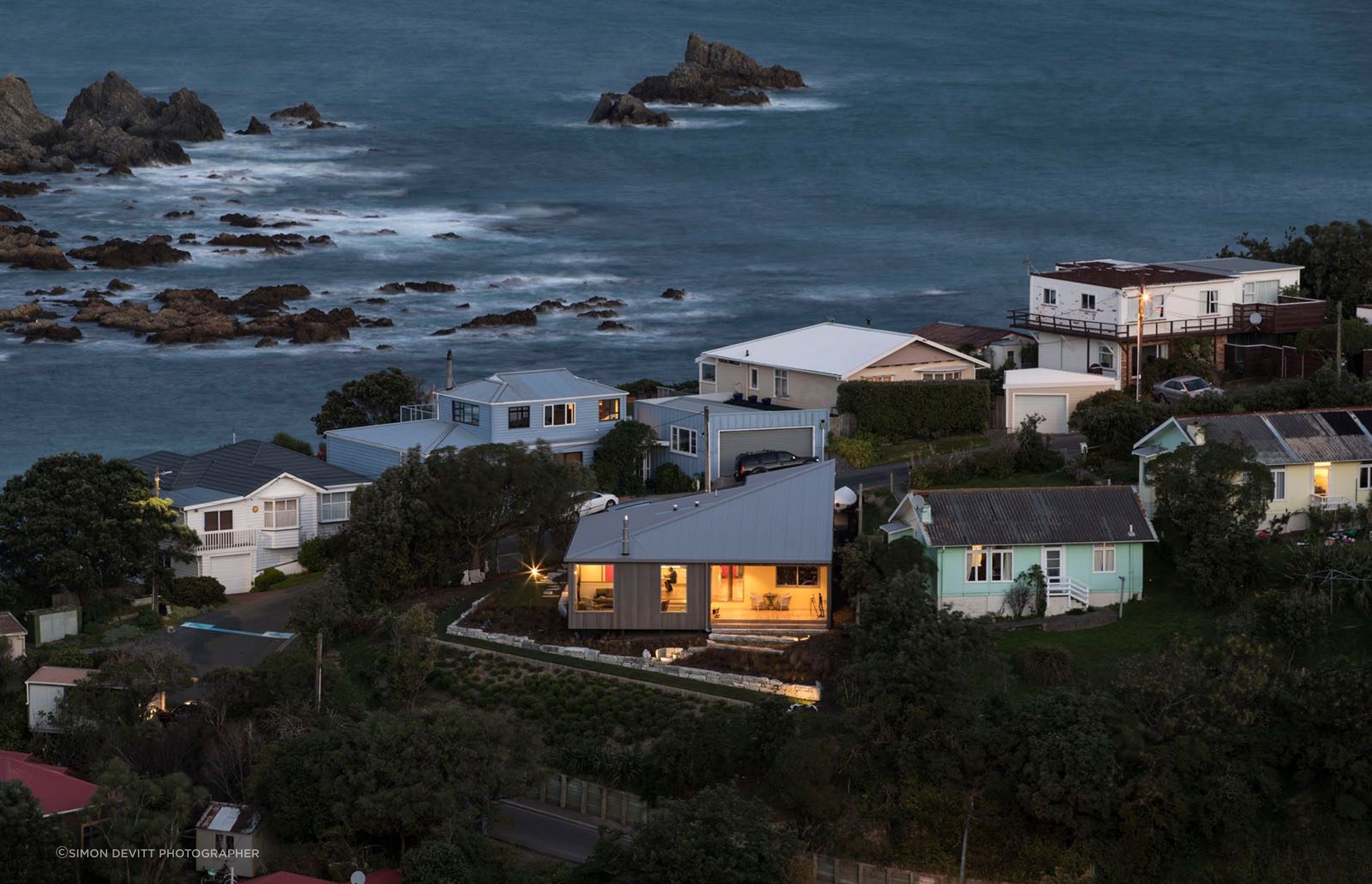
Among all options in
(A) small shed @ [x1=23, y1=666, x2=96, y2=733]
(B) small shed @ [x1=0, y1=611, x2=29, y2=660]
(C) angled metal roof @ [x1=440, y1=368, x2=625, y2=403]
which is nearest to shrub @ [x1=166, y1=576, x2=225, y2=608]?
(B) small shed @ [x1=0, y1=611, x2=29, y2=660]

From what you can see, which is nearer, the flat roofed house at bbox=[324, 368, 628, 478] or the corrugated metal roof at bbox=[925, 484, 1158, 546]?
the corrugated metal roof at bbox=[925, 484, 1158, 546]

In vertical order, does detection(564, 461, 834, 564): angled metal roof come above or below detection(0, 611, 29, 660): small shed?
above

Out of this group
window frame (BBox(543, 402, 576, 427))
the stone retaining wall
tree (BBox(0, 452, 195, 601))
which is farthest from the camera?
window frame (BBox(543, 402, 576, 427))

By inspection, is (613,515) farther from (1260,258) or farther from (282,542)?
(1260,258)

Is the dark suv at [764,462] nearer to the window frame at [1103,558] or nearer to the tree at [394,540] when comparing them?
the tree at [394,540]

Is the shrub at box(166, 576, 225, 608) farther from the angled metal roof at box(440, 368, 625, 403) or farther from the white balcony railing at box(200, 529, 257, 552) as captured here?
the angled metal roof at box(440, 368, 625, 403)

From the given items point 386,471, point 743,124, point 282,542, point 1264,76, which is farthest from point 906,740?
point 1264,76

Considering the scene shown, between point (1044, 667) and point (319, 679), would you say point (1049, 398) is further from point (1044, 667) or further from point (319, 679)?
point (319, 679)

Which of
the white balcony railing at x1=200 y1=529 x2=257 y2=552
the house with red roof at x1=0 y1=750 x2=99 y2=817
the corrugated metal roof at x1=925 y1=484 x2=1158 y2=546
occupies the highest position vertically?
the corrugated metal roof at x1=925 y1=484 x2=1158 y2=546
